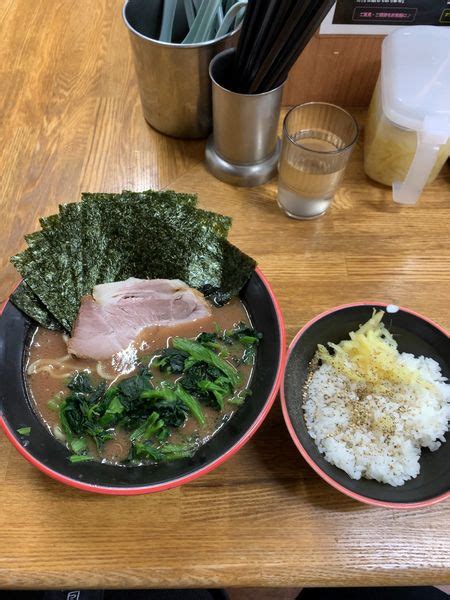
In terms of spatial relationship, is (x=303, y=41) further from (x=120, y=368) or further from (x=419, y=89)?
(x=120, y=368)

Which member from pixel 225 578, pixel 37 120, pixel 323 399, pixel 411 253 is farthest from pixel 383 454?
pixel 37 120

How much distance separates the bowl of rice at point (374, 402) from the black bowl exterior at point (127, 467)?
0.05 meters

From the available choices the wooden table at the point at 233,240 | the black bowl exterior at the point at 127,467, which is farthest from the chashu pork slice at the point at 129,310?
the wooden table at the point at 233,240

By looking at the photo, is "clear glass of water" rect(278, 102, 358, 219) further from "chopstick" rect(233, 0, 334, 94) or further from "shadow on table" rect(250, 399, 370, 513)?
"shadow on table" rect(250, 399, 370, 513)

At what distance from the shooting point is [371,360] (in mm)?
973

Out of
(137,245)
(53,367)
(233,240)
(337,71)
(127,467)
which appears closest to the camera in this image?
(127,467)

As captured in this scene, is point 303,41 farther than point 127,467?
Yes

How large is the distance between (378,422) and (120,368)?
0.54 m

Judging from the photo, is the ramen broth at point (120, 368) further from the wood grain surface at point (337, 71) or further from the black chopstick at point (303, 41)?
the wood grain surface at point (337, 71)

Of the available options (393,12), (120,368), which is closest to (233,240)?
(120,368)

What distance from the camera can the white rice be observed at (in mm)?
879

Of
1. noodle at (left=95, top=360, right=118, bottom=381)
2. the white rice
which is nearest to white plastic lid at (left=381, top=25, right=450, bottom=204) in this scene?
the white rice

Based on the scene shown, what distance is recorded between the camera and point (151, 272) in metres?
1.15

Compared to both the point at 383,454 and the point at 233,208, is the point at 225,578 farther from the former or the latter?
the point at 233,208
